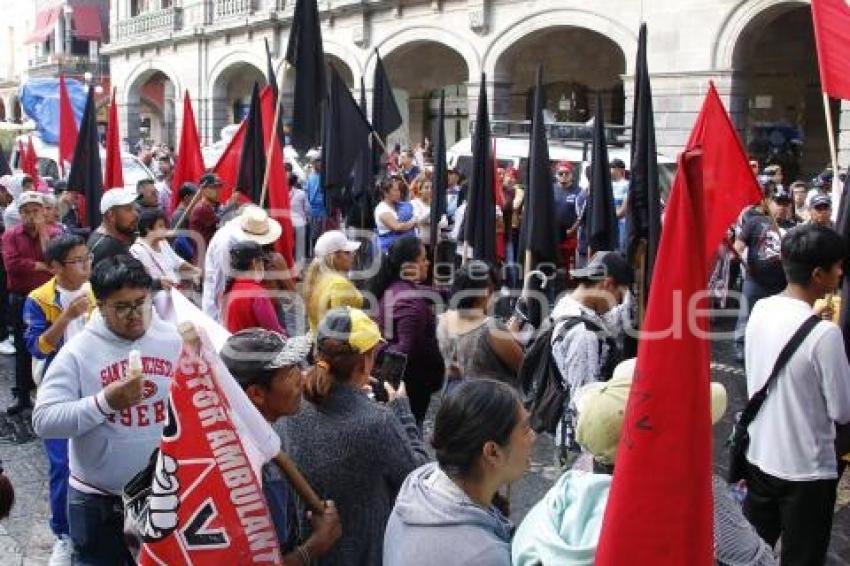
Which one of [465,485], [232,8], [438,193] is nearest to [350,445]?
[465,485]

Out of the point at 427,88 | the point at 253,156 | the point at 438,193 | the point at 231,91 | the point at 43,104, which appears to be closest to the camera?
the point at 253,156

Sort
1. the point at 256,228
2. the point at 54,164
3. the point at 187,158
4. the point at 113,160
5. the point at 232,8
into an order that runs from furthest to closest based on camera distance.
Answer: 1. the point at 232,8
2. the point at 54,164
3. the point at 187,158
4. the point at 113,160
5. the point at 256,228

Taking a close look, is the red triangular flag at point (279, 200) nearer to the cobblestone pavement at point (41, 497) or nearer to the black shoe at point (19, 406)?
the cobblestone pavement at point (41, 497)

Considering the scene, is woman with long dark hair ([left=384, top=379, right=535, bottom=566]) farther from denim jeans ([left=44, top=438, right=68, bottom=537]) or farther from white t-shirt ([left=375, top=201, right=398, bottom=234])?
white t-shirt ([left=375, top=201, right=398, bottom=234])

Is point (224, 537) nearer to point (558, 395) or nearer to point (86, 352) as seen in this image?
point (86, 352)

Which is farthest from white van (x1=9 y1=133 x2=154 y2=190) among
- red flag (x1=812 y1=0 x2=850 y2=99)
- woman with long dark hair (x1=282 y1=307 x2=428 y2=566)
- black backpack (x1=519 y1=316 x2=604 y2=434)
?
woman with long dark hair (x1=282 y1=307 x2=428 y2=566)

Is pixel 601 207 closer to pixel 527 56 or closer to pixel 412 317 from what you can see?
pixel 412 317

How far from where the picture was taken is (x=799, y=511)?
3.51 metres

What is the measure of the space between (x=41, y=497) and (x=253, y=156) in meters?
4.12

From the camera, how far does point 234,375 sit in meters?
2.72

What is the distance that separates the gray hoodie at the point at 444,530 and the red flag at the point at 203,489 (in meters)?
0.39

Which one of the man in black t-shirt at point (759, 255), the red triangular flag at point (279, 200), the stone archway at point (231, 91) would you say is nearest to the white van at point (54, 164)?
the red triangular flag at point (279, 200)

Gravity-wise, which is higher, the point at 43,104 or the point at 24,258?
the point at 43,104

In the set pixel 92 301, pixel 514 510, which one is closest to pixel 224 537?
pixel 92 301
